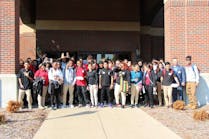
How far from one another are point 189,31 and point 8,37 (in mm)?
6689

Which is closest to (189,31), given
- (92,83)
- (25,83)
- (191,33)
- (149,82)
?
(191,33)

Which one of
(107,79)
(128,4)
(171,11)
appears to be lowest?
(107,79)

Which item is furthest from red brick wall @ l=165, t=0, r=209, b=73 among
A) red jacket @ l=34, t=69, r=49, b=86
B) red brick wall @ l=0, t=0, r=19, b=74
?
red brick wall @ l=0, t=0, r=19, b=74

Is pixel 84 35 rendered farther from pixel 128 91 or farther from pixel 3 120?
pixel 3 120

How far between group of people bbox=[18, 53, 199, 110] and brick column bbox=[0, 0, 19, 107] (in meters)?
0.42

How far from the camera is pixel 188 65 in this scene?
1414 centimetres

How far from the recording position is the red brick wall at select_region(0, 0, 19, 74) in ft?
46.2

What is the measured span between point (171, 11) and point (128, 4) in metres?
10.1

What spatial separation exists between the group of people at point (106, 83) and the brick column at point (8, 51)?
0.42 m

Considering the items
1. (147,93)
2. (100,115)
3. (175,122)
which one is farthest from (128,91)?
(175,122)

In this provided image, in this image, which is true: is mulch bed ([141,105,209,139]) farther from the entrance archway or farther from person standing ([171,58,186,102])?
the entrance archway

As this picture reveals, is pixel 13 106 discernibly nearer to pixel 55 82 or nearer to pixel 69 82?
pixel 55 82

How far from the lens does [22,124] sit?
35.2 ft

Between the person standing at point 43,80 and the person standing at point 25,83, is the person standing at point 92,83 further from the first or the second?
the person standing at point 25,83
